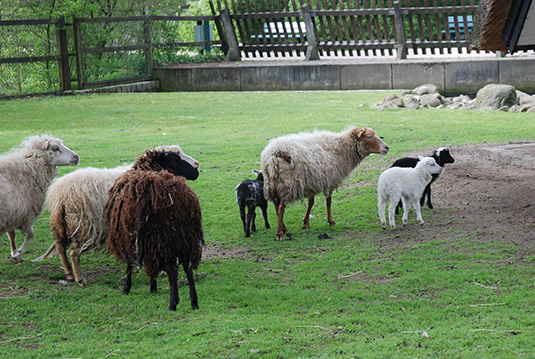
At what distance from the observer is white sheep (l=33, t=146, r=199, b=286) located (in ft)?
19.7

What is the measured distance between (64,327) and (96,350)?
605mm

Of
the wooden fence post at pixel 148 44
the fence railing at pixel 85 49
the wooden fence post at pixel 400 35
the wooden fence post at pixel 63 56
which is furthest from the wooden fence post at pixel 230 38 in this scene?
the wooden fence post at pixel 400 35

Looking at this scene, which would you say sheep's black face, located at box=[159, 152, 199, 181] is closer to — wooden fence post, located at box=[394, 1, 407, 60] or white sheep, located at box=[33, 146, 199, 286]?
white sheep, located at box=[33, 146, 199, 286]

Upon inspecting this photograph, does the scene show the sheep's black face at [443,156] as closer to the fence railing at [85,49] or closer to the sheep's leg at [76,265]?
the sheep's leg at [76,265]

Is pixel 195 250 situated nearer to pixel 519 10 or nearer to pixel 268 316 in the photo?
pixel 268 316

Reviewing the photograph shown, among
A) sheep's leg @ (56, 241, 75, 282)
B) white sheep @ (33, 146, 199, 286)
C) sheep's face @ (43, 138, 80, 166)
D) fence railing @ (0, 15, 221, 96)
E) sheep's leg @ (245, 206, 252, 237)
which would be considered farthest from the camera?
fence railing @ (0, 15, 221, 96)

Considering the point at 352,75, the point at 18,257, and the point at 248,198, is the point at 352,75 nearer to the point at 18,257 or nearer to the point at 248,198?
the point at 248,198

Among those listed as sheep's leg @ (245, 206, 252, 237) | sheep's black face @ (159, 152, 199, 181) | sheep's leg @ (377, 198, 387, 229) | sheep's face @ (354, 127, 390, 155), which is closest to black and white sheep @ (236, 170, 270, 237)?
sheep's leg @ (245, 206, 252, 237)

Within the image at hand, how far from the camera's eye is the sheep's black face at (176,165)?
6512 mm

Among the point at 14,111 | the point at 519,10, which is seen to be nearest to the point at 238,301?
the point at 519,10

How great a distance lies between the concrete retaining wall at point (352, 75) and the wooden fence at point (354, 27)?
1382 mm

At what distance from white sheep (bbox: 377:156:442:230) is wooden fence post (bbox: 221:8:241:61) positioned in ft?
61.8

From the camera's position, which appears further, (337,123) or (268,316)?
(337,123)

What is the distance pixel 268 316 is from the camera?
522cm
